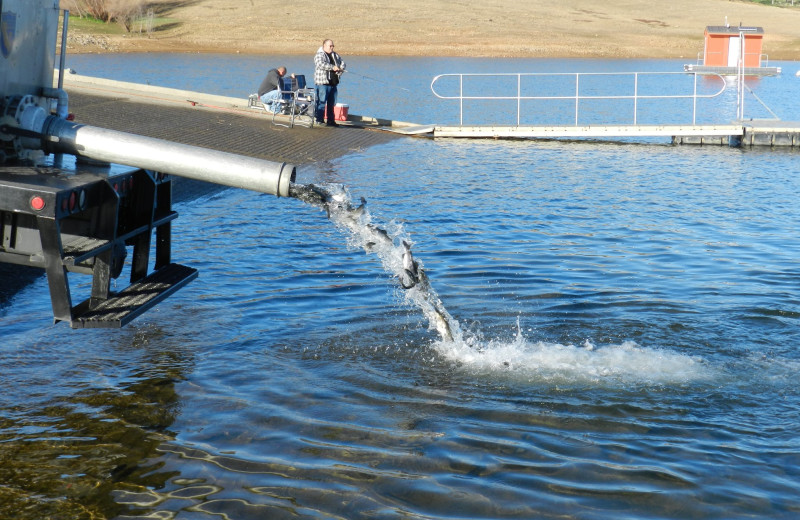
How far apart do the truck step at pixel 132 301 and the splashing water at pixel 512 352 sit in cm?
132

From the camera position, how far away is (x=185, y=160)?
596 centimetres

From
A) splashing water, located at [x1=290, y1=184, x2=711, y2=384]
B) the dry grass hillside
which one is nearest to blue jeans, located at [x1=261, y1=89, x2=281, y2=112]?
splashing water, located at [x1=290, y1=184, x2=711, y2=384]

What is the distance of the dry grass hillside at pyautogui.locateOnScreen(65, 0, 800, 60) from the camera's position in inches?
2435

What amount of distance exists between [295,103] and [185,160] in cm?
1539

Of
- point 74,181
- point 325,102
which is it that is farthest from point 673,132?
point 74,181

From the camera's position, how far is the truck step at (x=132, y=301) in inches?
239

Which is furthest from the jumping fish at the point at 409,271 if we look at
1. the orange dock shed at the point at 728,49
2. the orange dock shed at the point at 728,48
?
the orange dock shed at the point at 728,48

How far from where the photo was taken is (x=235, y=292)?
878 centimetres

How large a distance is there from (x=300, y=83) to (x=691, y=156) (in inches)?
372

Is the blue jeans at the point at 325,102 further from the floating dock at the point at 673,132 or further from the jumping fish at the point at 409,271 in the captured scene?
the jumping fish at the point at 409,271

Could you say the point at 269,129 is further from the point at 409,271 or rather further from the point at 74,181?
the point at 74,181

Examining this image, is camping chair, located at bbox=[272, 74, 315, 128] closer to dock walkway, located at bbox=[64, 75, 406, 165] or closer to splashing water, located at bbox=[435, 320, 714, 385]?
dock walkway, located at bbox=[64, 75, 406, 165]

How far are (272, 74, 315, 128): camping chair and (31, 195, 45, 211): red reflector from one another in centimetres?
1509

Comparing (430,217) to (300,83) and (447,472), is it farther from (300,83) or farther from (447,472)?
(300,83)
